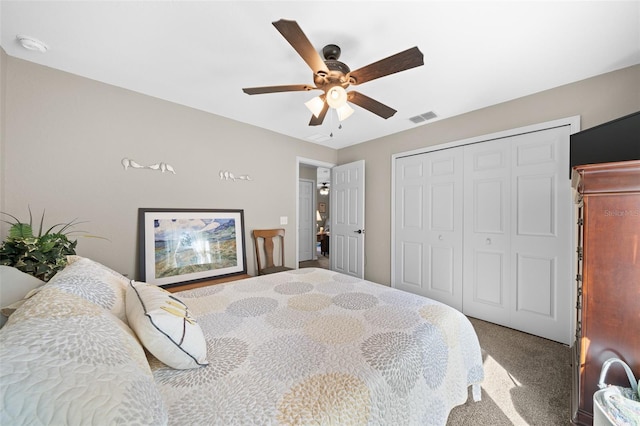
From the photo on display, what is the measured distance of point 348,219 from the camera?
163 inches

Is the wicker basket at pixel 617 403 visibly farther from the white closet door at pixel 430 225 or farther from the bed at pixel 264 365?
the white closet door at pixel 430 225

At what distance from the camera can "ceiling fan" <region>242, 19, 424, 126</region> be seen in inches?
52.3

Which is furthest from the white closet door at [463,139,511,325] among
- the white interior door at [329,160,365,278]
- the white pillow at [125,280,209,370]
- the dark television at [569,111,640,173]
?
the white pillow at [125,280,209,370]

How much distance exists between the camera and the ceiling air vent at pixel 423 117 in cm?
294

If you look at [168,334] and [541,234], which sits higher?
[541,234]

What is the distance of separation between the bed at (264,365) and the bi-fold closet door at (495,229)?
62.1 inches

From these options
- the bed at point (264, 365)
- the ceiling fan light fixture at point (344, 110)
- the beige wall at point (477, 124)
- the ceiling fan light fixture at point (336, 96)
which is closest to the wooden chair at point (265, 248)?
the beige wall at point (477, 124)

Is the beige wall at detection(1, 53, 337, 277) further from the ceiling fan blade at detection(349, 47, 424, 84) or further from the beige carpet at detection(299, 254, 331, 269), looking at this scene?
the beige carpet at detection(299, 254, 331, 269)

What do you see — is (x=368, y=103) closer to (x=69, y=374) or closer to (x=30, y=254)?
(x=69, y=374)

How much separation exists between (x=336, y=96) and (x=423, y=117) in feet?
6.02

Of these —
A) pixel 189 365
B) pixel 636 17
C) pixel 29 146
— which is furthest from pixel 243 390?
pixel 636 17

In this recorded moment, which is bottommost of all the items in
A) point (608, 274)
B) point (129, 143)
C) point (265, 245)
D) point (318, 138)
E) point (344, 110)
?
point (265, 245)

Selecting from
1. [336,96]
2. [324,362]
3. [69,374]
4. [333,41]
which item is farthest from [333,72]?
[69,374]

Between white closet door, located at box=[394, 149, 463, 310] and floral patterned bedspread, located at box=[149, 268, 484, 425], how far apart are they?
5.77 ft
